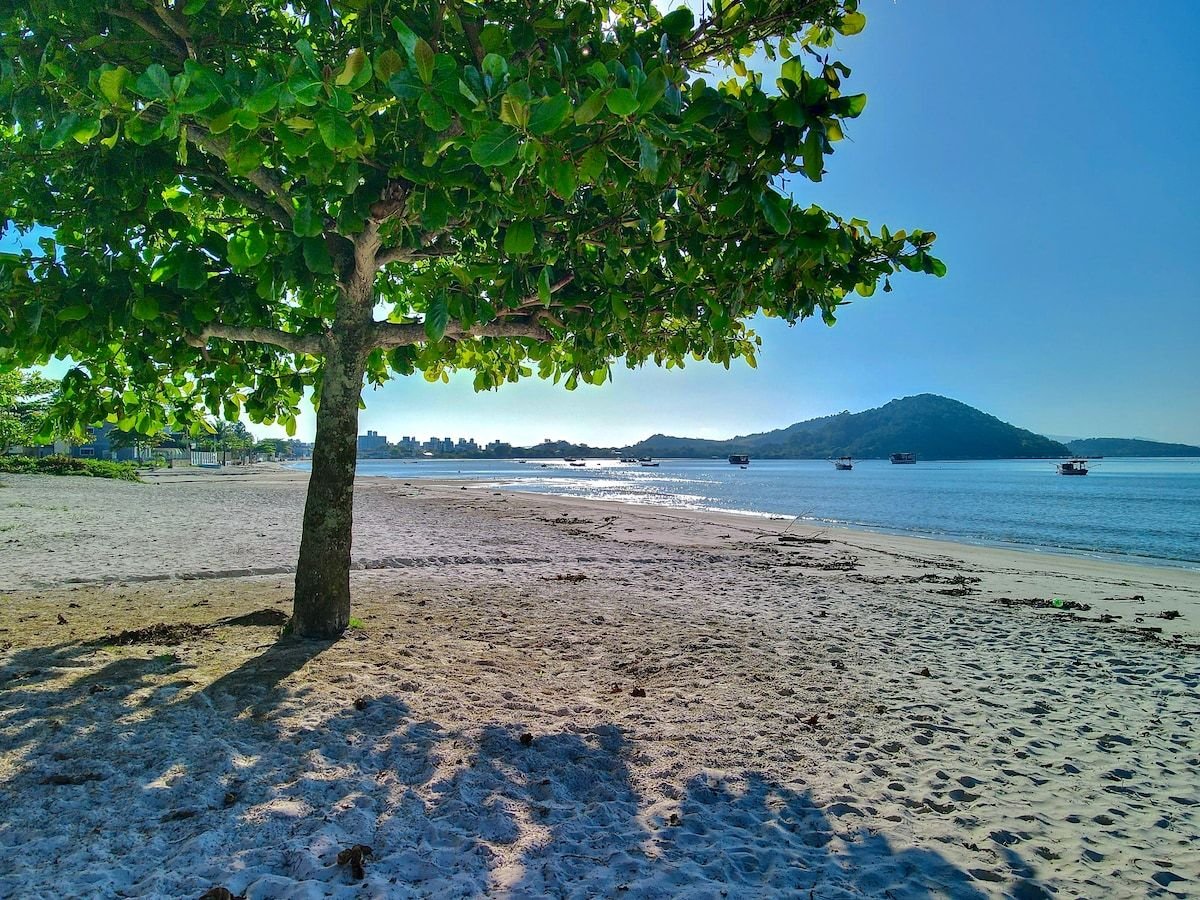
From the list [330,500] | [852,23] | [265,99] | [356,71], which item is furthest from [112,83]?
[852,23]

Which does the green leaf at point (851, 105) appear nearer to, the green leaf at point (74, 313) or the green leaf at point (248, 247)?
the green leaf at point (248, 247)

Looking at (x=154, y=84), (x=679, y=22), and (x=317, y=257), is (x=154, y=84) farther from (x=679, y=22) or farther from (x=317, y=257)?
(x=679, y=22)

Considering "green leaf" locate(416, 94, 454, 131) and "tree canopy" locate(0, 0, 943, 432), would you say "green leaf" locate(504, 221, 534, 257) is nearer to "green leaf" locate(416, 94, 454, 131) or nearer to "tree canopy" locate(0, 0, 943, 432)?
"tree canopy" locate(0, 0, 943, 432)

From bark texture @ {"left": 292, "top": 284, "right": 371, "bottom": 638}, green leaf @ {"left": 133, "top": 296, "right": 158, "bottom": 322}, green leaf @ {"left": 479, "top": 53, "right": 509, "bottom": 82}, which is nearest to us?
green leaf @ {"left": 479, "top": 53, "right": 509, "bottom": 82}

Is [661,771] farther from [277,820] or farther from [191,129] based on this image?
[191,129]

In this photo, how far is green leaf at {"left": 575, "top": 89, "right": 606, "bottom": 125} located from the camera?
2.34 m

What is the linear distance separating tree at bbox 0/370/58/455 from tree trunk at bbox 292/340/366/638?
32526 mm

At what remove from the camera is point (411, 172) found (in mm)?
3873

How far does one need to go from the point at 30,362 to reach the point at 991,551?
79.9 feet

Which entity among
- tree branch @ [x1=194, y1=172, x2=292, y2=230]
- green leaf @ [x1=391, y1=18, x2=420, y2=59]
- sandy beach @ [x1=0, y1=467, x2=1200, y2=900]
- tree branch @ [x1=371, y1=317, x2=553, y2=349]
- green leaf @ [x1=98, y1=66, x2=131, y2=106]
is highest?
tree branch @ [x1=194, y1=172, x2=292, y2=230]

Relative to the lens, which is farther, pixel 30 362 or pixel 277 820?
pixel 30 362

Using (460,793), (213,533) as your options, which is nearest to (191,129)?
(460,793)

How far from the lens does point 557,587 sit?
1013 centimetres

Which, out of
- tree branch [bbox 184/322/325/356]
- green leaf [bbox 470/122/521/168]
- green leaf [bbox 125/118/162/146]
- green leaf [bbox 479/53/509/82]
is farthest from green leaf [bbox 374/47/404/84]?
tree branch [bbox 184/322/325/356]
